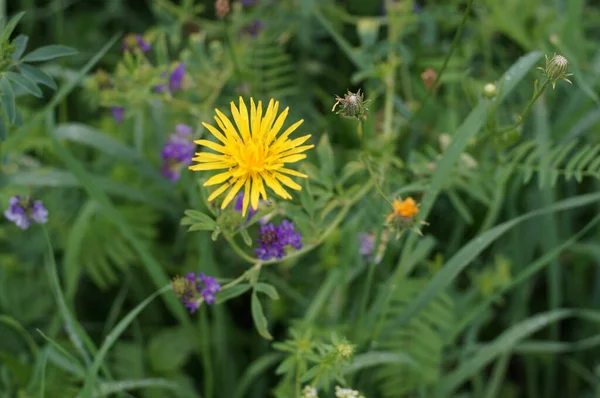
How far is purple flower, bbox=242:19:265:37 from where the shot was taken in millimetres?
2209

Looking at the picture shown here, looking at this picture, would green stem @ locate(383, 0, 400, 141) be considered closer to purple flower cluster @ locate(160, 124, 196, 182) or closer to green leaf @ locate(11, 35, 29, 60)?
purple flower cluster @ locate(160, 124, 196, 182)

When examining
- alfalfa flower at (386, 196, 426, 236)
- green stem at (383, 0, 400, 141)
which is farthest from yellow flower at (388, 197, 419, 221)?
green stem at (383, 0, 400, 141)

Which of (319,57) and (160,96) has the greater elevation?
(319,57)

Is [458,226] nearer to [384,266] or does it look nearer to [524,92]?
[384,266]

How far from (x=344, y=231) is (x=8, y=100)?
0.85m

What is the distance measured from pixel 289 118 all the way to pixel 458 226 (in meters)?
0.61

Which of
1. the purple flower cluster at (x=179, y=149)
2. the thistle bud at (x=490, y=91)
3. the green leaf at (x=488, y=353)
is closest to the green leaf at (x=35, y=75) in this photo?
the purple flower cluster at (x=179, y=149)

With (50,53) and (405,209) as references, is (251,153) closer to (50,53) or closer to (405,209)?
(405,209)

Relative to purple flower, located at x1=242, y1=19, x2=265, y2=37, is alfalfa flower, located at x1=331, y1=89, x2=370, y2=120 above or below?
below

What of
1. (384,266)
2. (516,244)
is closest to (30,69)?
(384,266)

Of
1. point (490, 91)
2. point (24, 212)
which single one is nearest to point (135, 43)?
point (24, 212)

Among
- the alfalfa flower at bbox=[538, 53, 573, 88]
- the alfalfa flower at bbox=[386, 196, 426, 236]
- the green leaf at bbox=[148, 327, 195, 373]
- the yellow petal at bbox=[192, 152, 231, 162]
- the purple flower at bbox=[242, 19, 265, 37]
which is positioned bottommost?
the green leaf at bbox=[148, 327, 195, 373]

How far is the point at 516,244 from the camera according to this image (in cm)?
207

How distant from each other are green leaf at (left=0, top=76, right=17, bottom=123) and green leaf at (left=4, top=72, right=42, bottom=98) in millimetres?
16
